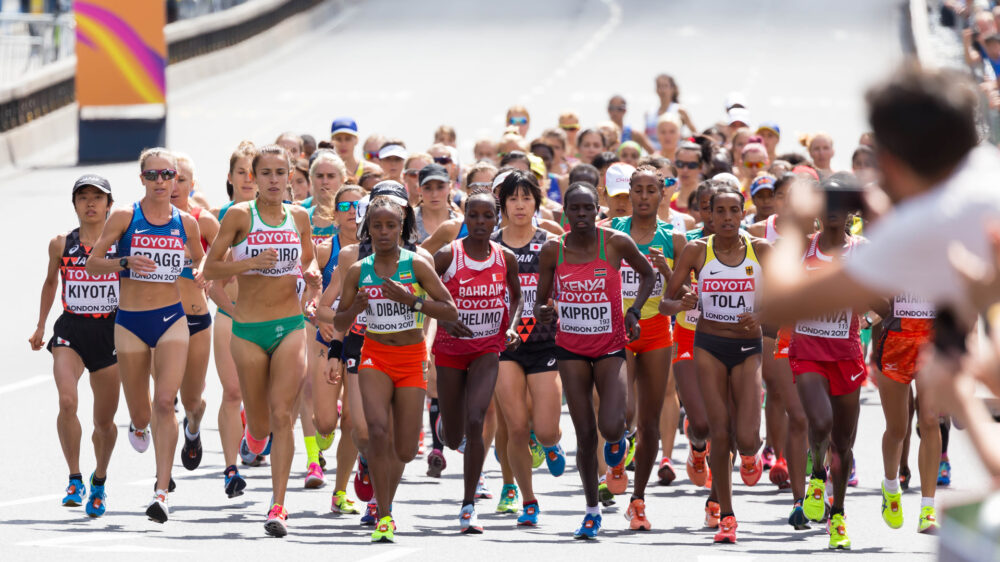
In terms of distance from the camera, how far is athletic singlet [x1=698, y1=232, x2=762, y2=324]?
11.5 m

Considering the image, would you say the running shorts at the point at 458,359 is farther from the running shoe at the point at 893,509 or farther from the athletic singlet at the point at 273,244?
the running shoe at the point at 893,509

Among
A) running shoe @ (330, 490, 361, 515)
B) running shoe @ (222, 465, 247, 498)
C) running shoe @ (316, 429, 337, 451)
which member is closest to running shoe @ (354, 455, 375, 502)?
running shoe @ (330, 490, 361, 515)

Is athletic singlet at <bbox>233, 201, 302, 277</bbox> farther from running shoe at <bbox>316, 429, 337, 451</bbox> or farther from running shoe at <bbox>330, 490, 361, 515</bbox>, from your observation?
running shoe at <bbox>330, 490, 361, 515</bbox>

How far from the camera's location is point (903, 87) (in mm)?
4320

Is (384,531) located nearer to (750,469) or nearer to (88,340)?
(88,340)

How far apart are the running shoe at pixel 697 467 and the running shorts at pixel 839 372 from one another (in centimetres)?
164

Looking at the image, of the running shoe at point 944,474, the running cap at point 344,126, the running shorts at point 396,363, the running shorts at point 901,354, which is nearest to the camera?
the running shorts at point 396,363

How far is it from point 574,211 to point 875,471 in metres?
3.91

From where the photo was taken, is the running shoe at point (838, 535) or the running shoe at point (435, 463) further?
the running shoe at point (435, 463)

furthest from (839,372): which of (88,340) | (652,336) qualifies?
(88,340)

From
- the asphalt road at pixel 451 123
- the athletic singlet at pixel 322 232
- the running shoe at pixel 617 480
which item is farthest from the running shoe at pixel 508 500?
the athletic singlet at pixel 322 232

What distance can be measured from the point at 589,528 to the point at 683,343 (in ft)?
7.17

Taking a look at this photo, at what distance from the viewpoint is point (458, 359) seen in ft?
37.4

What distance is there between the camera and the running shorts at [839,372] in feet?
36.5
